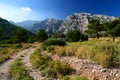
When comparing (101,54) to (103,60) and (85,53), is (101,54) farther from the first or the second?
(85,53)

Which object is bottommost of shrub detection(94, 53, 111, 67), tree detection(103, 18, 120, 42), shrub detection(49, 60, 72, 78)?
shrub detection(49, 60, 72, 78)

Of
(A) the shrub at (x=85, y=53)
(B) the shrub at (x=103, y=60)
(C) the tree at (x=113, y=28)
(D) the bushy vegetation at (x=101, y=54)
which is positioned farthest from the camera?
(C) the tree at (x=113, y=28)

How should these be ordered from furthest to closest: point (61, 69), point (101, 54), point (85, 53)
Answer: point (85, 53), point (101, 54), point (61, 69)

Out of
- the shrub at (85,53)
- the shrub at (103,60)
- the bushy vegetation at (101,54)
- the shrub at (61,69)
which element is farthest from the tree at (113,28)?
the shrub at (61,69)

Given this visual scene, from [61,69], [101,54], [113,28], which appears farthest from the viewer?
[113,28]

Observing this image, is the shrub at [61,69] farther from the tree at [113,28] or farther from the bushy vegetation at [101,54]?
the tree at [113,28]

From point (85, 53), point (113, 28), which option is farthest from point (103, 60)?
point (113, 28)

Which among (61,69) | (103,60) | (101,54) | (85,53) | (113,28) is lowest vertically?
(61,69)

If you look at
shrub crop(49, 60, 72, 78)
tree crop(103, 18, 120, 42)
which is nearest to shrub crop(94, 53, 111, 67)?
shrub crop(49, 60, 72, 78)

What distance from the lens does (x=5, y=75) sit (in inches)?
624

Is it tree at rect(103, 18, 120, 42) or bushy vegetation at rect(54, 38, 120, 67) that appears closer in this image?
bushy vegetation at rect(54, 38, 120, 67)

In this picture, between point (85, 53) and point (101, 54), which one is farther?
point (85, 53)

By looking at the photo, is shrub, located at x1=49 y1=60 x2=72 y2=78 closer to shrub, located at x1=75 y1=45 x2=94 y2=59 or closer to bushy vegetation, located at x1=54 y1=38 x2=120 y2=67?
bushy vegetation, located at x1=54 y1=38 x2=120 y2=67

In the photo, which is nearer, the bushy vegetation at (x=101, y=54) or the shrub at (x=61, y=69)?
the shrub at (x=61, y=69)
